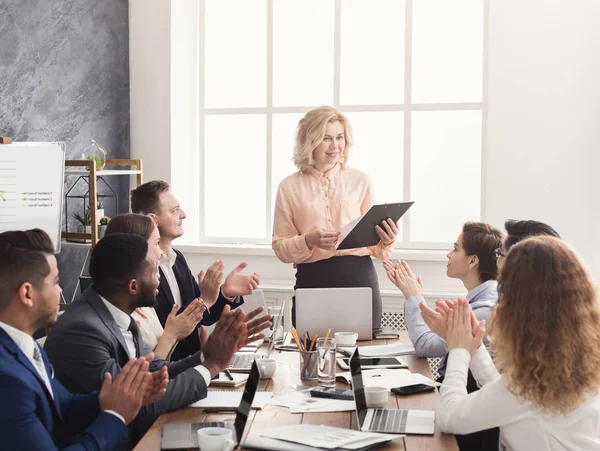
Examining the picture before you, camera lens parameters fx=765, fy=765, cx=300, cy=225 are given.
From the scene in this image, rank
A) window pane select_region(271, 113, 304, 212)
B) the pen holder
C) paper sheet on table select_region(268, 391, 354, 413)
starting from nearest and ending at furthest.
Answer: paper sheet on table select_region(268, 391, 354, 413)
the pen holder
window pane select_region(271, 113, 304, 212)

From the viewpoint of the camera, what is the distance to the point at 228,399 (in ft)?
7.69

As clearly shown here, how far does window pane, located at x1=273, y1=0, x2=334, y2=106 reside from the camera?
5551mm

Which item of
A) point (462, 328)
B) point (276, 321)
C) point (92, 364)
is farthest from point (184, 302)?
point (462, 328)

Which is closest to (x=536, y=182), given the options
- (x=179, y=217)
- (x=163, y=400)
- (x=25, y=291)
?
(x=179, y=217)

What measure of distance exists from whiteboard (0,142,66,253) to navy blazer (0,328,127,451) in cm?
190

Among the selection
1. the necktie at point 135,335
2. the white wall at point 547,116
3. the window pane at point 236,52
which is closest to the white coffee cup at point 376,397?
the necktie at point 135,335

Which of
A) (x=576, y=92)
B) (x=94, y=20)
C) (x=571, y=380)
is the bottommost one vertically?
(x=571, y=380)

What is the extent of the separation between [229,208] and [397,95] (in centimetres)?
150

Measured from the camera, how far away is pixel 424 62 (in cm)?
538

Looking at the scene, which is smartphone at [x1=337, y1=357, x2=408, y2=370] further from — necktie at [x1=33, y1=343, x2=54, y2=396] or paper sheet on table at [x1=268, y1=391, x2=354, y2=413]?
necktie at [x1=33, y1=343, x2=54, y2=396]

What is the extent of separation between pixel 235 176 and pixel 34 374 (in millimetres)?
3986

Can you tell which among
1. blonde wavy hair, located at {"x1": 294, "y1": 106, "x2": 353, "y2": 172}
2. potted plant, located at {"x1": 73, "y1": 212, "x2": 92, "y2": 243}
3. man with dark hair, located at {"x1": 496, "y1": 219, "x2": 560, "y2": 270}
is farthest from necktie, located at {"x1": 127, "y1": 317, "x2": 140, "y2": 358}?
potted plant, located at {"x1": 73, "y1": 212, "x2": 92, "y2": 243}

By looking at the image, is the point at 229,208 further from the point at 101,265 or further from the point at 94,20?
the point at 101,265

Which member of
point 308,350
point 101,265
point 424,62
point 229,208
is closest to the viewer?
point 101,265
